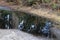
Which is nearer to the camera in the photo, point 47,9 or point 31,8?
point 47,9

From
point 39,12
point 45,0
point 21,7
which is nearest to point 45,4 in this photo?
point 45,0

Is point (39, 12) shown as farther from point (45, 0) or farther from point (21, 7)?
point (21, 7)

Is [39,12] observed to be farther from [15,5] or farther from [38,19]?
[15,5]

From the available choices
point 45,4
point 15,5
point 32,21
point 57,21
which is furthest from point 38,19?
point 15,5

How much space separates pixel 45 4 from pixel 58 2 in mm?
1266

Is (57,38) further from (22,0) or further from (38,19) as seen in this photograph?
(22,0)

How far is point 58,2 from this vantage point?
1853cm

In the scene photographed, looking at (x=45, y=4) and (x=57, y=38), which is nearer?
(x=57, y=38)

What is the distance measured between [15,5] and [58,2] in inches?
209

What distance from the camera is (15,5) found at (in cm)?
2152

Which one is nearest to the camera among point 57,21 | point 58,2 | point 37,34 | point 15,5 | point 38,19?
point 37,34

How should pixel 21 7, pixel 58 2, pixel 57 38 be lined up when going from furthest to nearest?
pixel 21 7 < pixel 58 2 < pixel 57 38

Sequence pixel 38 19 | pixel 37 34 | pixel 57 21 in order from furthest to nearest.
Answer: pixel 38 19 < pixel 57 21 < pixel 37 34

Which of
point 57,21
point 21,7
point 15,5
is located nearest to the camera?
point 57,21
